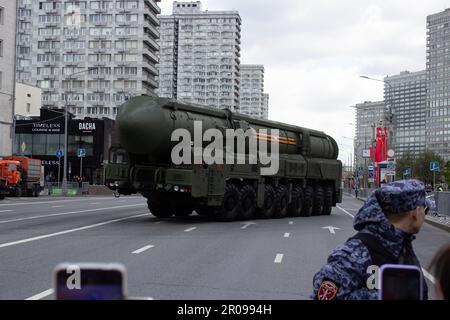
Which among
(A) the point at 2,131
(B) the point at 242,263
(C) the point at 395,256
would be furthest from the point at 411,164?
(C) the point at 395,256

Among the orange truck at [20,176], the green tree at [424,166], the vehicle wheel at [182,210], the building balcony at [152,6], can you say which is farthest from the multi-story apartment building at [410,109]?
the vehicle wheel at [182,210]

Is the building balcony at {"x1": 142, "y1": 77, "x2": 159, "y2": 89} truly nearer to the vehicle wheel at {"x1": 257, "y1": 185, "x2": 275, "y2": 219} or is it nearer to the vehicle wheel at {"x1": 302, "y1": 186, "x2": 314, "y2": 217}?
the vehicle wheel at {"x1": 302, "y1": 186, "x2": 314, "y2": 217}

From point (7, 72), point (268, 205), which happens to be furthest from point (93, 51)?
point (268, 205)

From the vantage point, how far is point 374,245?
3117mm

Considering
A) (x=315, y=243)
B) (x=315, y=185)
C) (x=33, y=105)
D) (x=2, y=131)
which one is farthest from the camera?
(x=33, y=105)

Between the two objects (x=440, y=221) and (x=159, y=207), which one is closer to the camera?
(x=159, y=207)

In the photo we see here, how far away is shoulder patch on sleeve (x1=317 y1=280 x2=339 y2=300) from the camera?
10.1 feet

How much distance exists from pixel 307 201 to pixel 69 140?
61322 mm

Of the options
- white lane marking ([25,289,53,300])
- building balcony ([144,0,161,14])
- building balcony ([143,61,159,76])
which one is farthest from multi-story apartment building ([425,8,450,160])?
white lane marking ([25,289,53,300])

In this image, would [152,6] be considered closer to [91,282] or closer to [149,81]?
[149,81]
